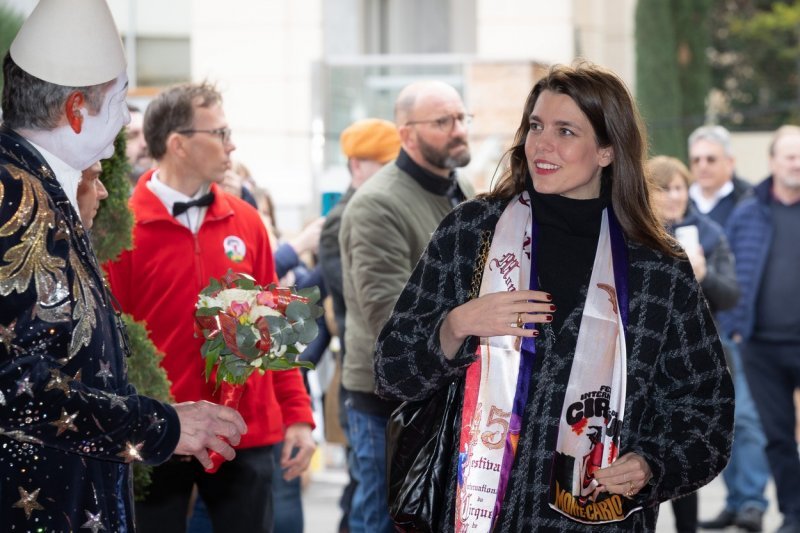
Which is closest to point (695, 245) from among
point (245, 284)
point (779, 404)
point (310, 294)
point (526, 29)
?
A: point (779, 404)

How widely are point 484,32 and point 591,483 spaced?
44.4 feet

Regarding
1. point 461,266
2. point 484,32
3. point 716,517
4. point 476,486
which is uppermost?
point 484,32

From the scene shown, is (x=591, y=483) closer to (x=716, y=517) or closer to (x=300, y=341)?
(x=300, y=341)

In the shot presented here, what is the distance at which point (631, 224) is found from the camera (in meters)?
3.67

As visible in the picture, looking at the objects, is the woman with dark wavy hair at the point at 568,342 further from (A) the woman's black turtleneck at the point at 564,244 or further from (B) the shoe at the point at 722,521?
(B) the shoe at the point at 722,521

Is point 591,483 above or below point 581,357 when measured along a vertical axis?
below

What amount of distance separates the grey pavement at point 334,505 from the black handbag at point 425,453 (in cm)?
469

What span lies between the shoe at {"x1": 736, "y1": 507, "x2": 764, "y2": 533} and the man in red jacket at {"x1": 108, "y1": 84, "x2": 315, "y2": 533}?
4156 mm

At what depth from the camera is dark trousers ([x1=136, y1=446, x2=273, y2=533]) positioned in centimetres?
471

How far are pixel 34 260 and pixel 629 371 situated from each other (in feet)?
5.34

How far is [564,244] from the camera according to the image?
3670mm

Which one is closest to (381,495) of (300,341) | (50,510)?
(300,341)

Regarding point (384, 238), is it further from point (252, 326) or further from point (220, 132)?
point (252, 326)

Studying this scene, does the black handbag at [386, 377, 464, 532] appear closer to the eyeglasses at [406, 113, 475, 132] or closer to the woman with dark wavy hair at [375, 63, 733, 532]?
the woman with dark wavy hair at [375, 63, 733, 532]
